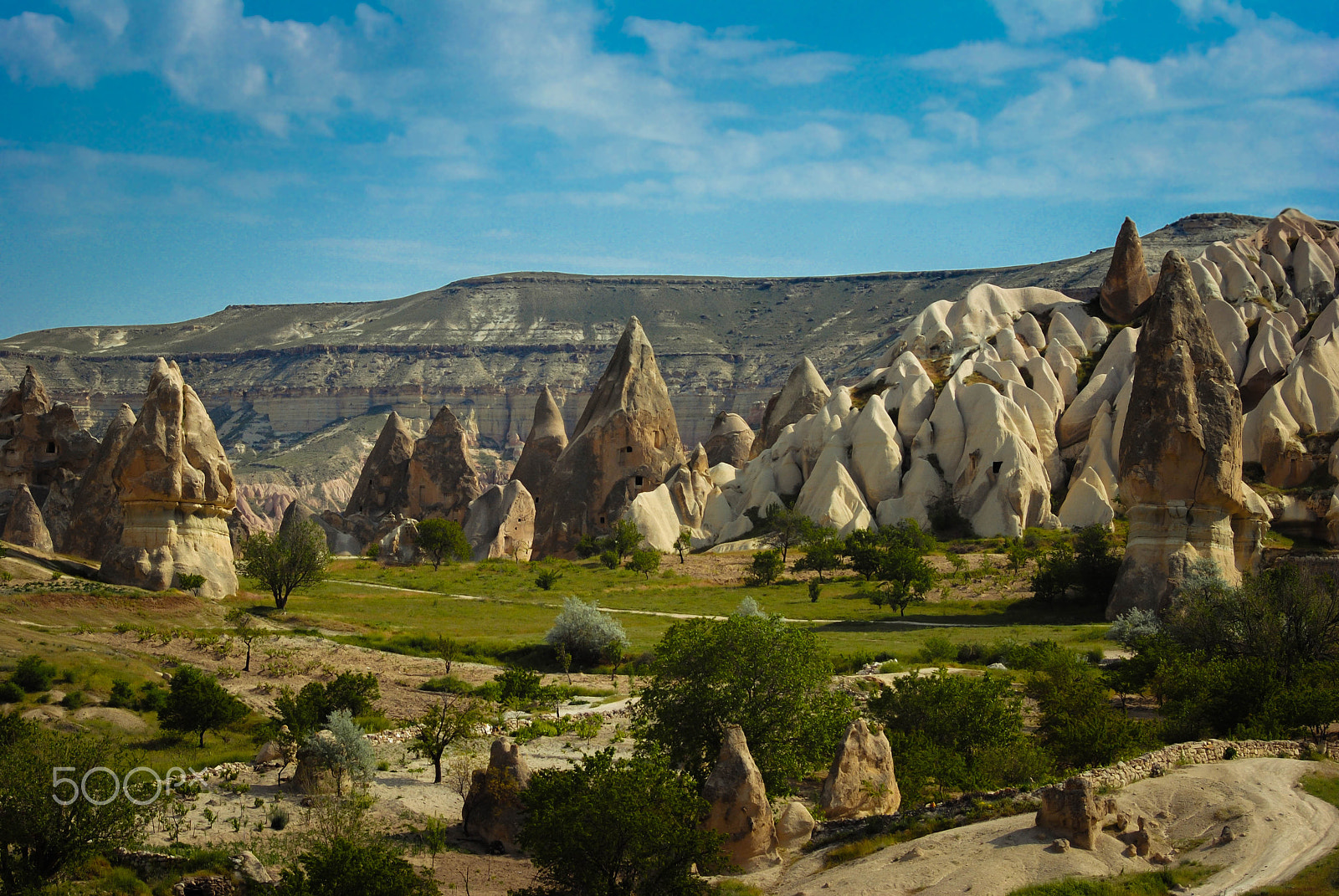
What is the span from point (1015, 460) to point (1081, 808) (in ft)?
127

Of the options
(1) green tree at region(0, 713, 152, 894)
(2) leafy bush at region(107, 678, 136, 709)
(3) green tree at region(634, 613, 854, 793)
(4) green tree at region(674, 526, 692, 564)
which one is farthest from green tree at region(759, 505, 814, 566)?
(1) green tree at region(0, 713, 152, 894)

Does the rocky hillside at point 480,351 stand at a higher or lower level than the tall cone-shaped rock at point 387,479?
higher

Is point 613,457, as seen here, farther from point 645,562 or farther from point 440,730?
point 440,730

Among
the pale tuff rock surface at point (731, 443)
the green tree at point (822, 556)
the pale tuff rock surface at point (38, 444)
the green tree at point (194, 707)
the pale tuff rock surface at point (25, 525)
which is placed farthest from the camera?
the pale tuff rock surface at point (731, 443)

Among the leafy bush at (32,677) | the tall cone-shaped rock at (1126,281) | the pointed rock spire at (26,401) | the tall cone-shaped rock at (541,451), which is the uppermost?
the tall cone-shaped rock at (1126,281)

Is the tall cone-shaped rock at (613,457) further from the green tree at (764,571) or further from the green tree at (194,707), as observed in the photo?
the green tree at (194,707)

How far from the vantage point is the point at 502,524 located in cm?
5644

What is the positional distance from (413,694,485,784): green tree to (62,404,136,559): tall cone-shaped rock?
29.5 metres

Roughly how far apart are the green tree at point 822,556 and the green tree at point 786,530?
118cm

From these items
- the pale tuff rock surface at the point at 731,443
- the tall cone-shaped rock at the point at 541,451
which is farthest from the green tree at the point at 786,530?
the pale tuff rock surface at the point at 731,443

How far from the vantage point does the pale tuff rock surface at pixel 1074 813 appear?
1265cm

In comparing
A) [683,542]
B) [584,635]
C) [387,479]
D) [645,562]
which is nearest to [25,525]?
[645,562]

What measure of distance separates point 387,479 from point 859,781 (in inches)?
2094

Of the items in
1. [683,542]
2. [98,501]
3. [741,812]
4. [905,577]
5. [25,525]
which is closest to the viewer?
[741,812]
